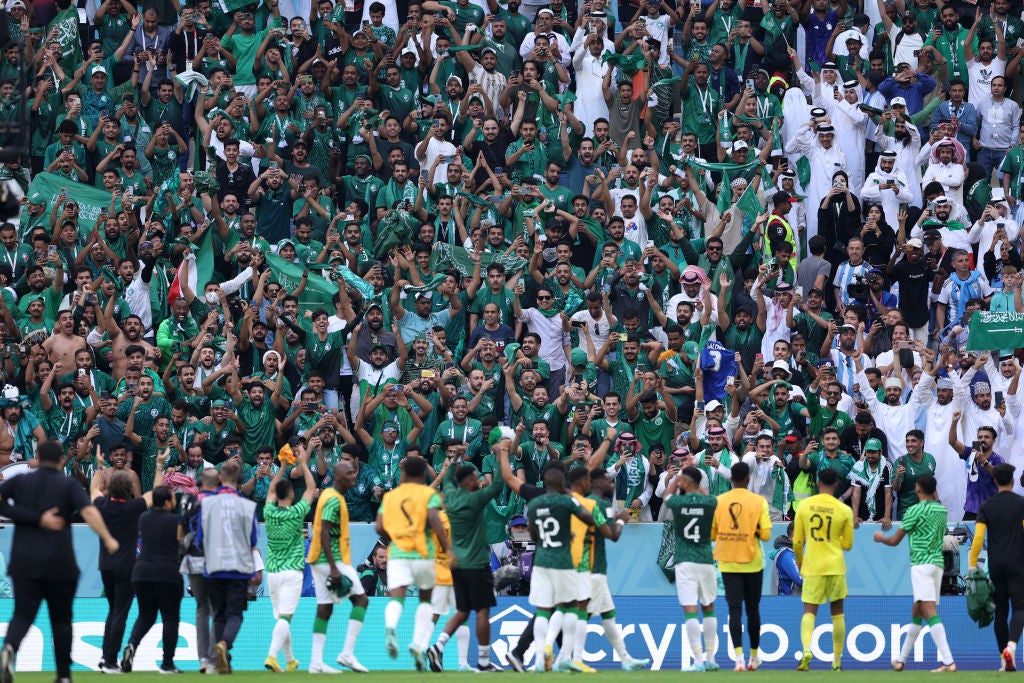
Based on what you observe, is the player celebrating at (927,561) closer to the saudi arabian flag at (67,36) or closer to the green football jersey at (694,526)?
the green football jersey at (694,526)

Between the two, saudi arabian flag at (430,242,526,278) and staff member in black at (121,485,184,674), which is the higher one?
saudi arabian flag at (430,242,526,278)

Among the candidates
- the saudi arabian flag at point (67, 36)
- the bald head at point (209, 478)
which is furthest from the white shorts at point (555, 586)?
the saudi arabian flag at point (67, 36)

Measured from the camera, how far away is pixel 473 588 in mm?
17062

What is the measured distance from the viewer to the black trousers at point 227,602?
1672cm

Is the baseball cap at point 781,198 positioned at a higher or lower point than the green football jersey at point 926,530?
higher

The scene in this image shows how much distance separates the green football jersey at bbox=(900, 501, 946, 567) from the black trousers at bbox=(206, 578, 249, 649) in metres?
6.53

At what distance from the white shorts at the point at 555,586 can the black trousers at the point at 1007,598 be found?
428 cm

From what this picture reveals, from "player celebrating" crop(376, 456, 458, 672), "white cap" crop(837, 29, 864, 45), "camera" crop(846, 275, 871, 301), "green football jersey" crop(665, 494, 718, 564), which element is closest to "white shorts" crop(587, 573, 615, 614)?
"green football jersey" crop(665, 494, 718, 564)

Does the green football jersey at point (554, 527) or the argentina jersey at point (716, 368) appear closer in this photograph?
the green football jersey at point (554, 527)

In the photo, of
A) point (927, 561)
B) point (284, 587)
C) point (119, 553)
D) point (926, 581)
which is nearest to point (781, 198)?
point (927, 561)

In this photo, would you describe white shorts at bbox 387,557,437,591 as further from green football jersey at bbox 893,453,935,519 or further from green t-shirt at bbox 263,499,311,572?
green football jersey at bbox 893,453,935,519

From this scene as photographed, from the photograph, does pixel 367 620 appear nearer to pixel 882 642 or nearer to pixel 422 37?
pixel 882 642

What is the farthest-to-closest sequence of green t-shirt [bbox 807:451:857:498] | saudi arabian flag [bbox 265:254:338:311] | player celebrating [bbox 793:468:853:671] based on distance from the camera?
saudi arabian flag [bbox 265:254:338:311] < green t-shirt [bbox 807:451:857:498] < player celebrating [bbox 793:468:853:671]

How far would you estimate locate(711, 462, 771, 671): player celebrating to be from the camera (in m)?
17.0
